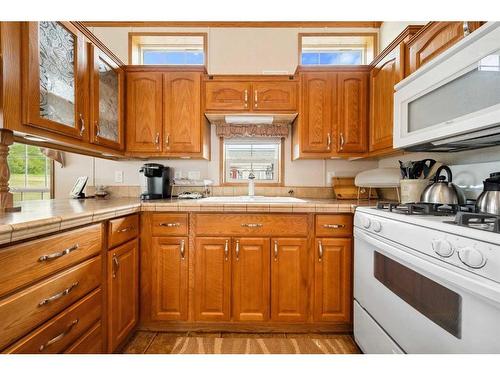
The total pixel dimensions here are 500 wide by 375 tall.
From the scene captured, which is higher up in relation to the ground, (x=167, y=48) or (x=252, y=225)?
(x=167, y=48)

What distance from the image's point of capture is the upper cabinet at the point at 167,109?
2.14 metres

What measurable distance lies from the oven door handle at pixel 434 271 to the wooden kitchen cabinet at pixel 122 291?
143cm

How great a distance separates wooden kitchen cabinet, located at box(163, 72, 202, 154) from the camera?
7.02 feet

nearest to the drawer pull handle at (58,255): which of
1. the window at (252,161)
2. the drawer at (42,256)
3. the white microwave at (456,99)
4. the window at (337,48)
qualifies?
the drawer at (42,256)

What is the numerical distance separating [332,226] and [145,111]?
1753mm

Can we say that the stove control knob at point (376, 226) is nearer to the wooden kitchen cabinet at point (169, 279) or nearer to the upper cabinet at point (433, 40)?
the upper cabinet at point (433, 40)

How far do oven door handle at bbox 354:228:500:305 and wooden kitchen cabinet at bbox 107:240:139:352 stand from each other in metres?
1.43

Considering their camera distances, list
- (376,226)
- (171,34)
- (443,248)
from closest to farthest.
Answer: (443,248)
(376,226)
(171,34)

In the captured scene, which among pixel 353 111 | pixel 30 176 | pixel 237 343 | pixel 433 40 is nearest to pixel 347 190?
pixel 353 111

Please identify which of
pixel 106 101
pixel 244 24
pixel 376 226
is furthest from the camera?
pixel 244 24

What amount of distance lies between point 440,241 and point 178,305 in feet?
5.20

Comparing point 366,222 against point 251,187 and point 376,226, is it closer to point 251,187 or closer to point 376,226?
point 376,226

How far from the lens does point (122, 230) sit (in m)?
1.54
